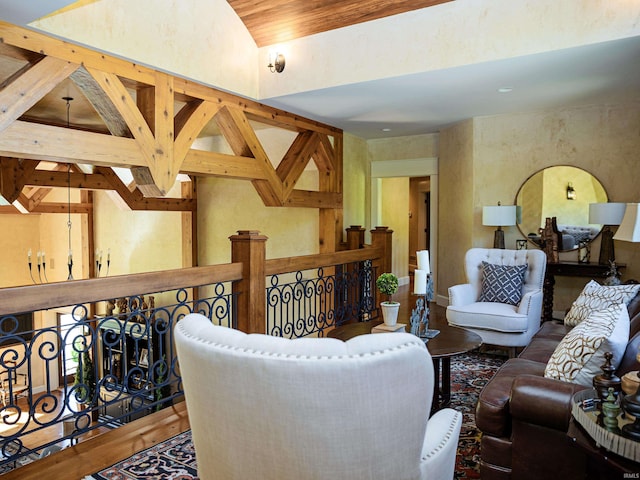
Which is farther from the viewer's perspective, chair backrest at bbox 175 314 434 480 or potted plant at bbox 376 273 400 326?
potted plant at bbox 376 273 400 326

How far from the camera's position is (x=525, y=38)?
3516mm

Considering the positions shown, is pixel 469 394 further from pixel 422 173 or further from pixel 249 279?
pixel 422 173

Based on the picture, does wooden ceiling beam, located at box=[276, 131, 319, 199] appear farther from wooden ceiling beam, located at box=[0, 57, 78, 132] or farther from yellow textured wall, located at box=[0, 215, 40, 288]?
yellow textured wall, located at box=[0, 215, 40, 288]

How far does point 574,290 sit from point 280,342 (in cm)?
538

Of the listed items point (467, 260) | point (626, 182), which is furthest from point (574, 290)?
point (467, 260)

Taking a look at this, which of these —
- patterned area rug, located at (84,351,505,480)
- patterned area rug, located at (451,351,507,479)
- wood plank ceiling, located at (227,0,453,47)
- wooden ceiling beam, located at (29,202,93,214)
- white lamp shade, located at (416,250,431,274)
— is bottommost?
patterned area rug, located at (451,351,507,479)

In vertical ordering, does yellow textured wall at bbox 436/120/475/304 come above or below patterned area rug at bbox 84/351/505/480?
above

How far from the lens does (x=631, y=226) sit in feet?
10.8

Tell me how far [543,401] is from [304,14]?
151 inches

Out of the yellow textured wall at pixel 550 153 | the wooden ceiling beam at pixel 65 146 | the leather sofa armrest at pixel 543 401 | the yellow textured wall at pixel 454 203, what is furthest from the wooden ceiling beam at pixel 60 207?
the leather sofa armrest at pixel 543 401

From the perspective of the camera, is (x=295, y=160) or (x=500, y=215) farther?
(x=295, y=160)

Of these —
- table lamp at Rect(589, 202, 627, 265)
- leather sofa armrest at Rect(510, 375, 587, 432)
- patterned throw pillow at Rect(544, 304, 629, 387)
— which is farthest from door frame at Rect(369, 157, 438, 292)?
leather sofa armrest at Rect(510, 375, 587, 432)

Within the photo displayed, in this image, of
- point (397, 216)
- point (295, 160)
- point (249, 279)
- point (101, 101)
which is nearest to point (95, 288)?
point (249, 279)

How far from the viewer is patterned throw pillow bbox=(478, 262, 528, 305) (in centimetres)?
434
